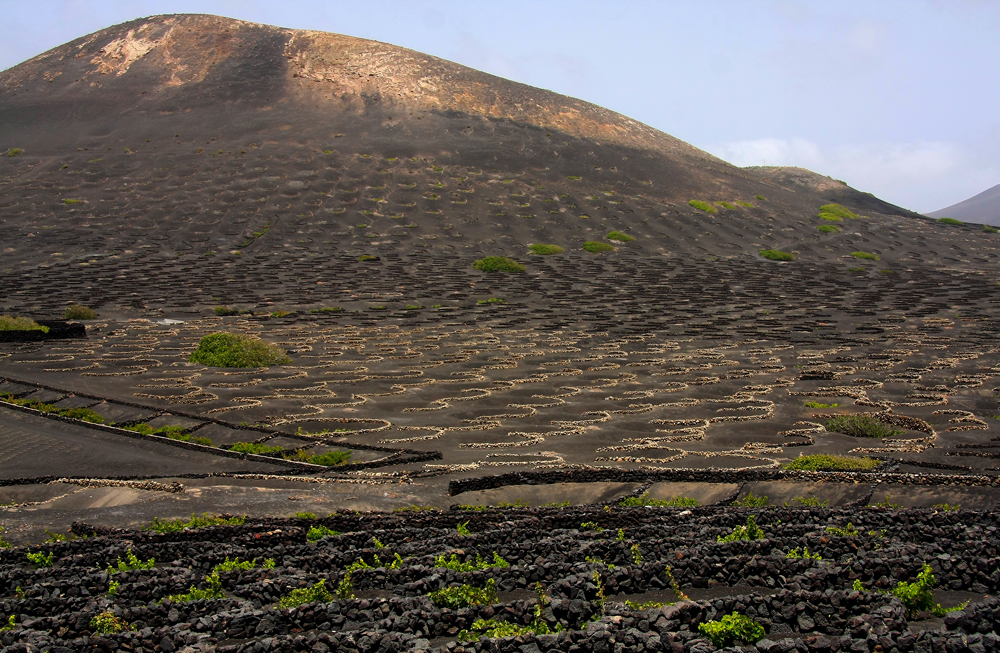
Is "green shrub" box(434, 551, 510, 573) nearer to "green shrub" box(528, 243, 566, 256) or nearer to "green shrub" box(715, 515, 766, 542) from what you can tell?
"green shrub" box(715, 515, 766, 542)

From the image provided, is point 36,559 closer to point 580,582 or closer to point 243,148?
point 580,582

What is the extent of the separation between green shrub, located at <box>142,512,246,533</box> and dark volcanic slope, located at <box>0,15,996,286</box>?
4350 cm

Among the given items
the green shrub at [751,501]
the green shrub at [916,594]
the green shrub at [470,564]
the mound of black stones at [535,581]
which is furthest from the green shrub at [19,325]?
the green shrub at [916,594]

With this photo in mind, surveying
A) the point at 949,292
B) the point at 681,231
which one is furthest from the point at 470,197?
the point at 949,292

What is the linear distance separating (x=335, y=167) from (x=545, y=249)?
24.4 m

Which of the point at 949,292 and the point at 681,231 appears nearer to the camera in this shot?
the point at 949,292

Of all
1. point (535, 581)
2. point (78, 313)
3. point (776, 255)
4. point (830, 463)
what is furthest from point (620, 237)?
point (535, 581)

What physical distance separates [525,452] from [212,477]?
20.2ft

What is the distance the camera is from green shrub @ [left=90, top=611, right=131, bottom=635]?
25.4 feet

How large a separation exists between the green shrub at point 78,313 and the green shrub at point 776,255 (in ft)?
151

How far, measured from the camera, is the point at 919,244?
65.8m

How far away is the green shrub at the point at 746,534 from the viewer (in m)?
10.0

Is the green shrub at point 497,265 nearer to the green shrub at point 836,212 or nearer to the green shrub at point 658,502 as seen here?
the green shrub at point 836,212

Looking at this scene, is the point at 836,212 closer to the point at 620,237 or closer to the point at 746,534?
the point at 620,237
